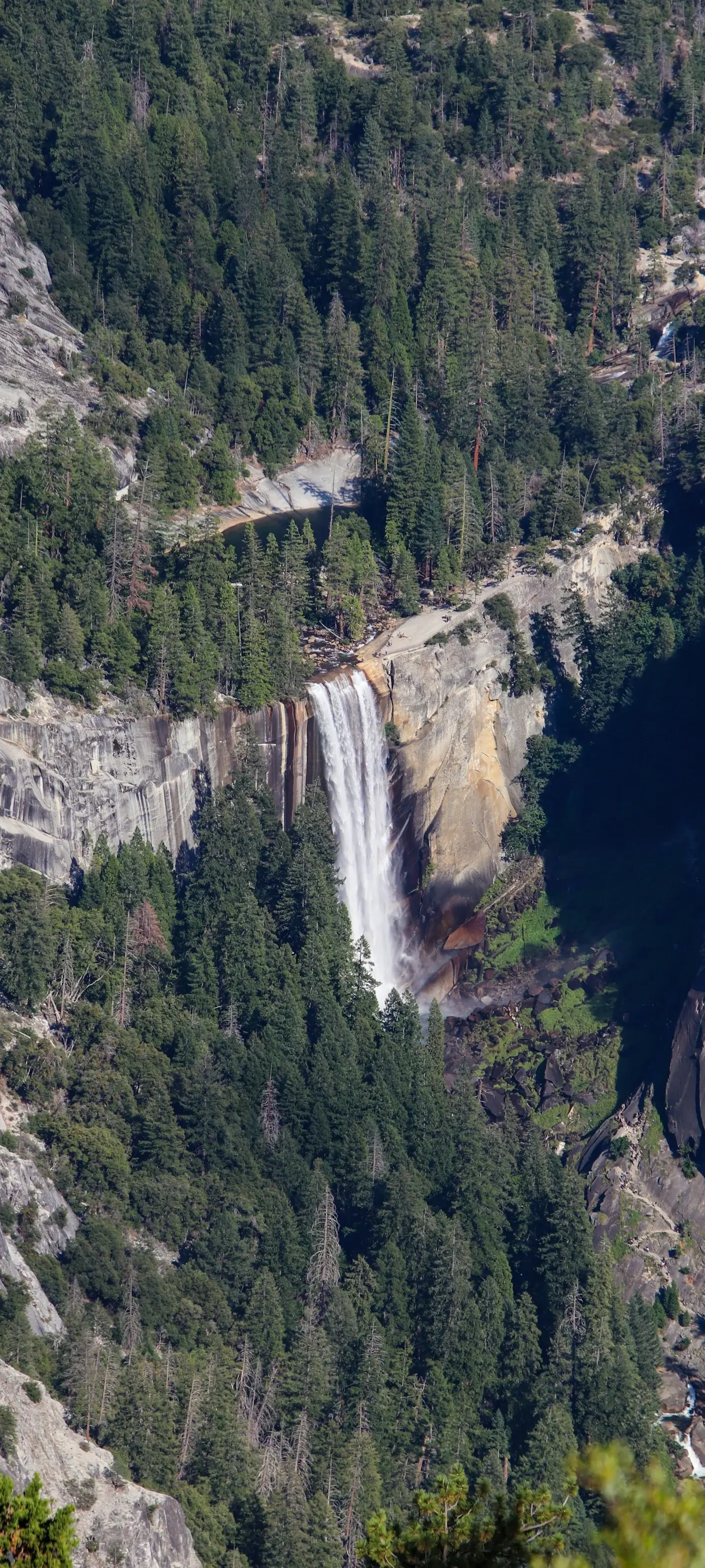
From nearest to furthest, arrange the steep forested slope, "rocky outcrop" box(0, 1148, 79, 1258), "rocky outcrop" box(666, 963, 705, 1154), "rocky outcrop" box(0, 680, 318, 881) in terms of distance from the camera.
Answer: the steep forested slope
"rocky outcrop" box(0, 1148, 79, 1258)
"rocky outcrop" box(0, 680, 318, 881)
"rocky outcrop" box(666, 963, 705, 1154)

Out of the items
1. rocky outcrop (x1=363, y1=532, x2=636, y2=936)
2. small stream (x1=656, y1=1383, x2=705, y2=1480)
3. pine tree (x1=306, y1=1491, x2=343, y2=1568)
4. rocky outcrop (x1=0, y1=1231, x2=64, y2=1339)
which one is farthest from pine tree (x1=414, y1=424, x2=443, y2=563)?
pine tree (x1=306, y1=1491, x2=343, y2=1568)

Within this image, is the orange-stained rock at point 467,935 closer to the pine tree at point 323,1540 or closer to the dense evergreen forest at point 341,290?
the dense evergreen forest at point 341,290

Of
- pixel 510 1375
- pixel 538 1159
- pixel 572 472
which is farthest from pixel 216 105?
pixel 510 1375

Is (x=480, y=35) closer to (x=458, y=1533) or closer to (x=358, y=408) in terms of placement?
(x=358, y=408)

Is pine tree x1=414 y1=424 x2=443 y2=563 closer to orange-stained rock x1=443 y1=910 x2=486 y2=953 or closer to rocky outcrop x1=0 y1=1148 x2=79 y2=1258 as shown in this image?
orange-stained rock x1=443 y1=910 x2=486 y2=953

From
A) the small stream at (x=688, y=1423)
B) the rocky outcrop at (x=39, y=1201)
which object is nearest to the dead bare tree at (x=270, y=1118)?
the rocky outcrop at (x=39, y=1201)

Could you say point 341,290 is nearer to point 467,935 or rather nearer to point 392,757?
point 392,757

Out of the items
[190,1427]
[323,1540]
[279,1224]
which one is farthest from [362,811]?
[323,1540]
